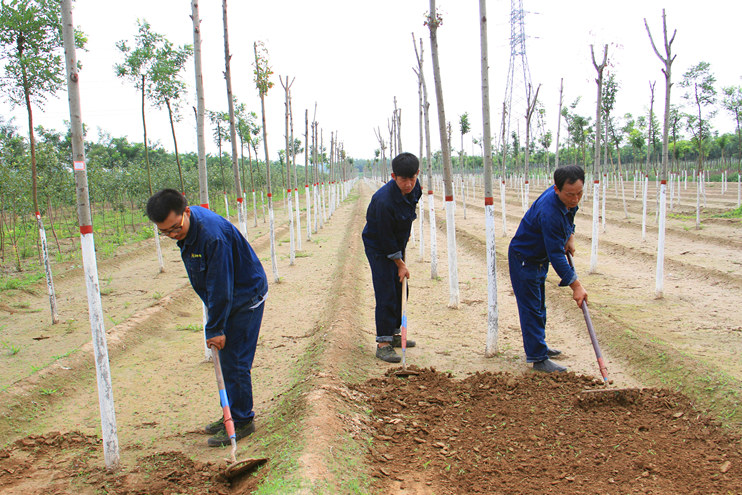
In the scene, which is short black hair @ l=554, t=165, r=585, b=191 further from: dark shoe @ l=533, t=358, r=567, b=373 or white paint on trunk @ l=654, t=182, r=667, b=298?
white paint on trunk @ l=654, t=182, r=667, b=298

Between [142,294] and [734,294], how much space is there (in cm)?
1050

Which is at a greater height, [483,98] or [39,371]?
[483,98]

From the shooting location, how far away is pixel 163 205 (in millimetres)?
3189

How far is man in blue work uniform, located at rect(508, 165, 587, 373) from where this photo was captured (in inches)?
171

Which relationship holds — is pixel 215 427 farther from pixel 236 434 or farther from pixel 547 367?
pixel 547 367

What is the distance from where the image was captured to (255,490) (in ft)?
9.46

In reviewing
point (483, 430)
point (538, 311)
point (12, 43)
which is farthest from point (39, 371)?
point (12, 43)

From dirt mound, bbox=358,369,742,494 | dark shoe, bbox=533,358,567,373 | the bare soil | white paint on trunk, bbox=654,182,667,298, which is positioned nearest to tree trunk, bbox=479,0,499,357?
the bare soil

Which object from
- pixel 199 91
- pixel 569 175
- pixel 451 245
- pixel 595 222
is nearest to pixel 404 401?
pixel 569 175

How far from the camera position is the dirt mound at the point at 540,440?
9.80ft

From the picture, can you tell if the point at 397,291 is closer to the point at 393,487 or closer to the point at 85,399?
the point at 393,487

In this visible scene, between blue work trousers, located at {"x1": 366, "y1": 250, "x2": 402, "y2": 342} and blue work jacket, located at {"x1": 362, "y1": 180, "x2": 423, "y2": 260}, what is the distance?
12cm

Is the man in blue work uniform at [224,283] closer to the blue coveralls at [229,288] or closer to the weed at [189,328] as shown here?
the blue coveralls at [229,288]

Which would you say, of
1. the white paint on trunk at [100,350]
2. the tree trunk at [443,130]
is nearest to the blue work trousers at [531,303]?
the tree trunk at [443,130]
